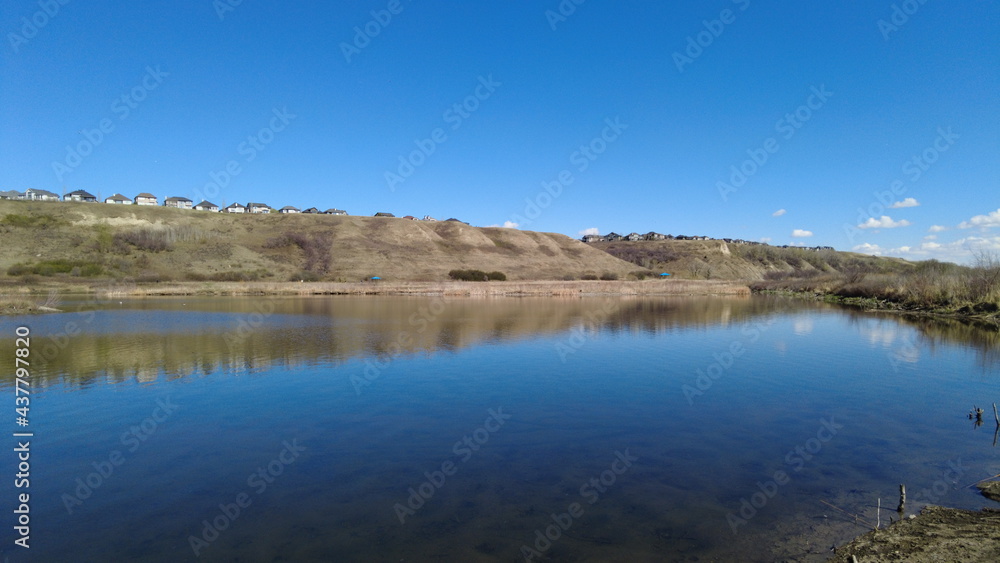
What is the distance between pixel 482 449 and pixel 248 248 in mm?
89470

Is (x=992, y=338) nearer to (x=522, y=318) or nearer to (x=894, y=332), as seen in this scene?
(x=894, y=332)

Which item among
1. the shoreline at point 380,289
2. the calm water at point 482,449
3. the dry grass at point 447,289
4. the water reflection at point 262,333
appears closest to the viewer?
the calm water at point 482,449

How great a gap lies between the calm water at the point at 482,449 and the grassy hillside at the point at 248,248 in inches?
2337

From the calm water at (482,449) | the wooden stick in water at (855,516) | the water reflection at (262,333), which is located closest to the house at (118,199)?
the water reflection at (262,333)

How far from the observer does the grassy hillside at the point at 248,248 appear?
227 feet

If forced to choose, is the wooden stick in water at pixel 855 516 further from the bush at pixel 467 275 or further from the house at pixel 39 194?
the house at pixel 39 194

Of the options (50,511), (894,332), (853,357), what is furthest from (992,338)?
(50,511)

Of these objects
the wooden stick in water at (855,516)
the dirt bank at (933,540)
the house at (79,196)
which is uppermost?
the house at (79,196)

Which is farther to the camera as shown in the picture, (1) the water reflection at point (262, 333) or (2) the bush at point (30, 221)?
(2) the bush at point (30, 221)

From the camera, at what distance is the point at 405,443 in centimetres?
971

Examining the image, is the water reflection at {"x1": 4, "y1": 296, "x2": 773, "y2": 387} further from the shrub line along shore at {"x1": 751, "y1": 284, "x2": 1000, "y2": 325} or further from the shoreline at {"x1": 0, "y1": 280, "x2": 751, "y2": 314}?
the shoreline at {"x1": 0, "y1": 280, "x2": 751, "y2": 314}

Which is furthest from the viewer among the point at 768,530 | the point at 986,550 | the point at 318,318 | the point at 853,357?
the point at 318,318

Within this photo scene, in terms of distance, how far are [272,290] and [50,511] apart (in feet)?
173

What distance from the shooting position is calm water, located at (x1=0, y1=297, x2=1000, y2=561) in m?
6.36
